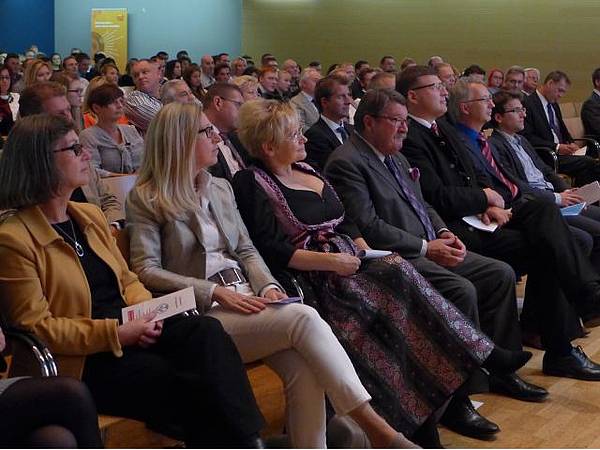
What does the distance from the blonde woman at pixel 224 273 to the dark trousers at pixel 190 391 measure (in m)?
0.30

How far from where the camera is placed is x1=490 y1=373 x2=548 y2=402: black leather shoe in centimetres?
368

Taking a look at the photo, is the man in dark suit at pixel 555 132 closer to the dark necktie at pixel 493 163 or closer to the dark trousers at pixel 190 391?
the dark necktie at pixel 493 163

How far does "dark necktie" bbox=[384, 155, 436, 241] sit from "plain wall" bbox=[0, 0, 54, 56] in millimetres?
16412

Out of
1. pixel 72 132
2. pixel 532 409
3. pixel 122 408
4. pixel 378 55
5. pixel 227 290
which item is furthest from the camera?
pixel 378 55

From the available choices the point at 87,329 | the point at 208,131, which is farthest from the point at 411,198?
the point at 87,329

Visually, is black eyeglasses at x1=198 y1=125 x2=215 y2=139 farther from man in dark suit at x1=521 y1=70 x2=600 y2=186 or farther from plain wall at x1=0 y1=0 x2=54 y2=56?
plain wall at x1=0 y1=0 x2=54 y2=56

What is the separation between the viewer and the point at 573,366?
396cm

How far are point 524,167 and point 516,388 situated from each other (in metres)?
1.90

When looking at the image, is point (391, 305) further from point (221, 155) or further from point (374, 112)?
point (221, 155)

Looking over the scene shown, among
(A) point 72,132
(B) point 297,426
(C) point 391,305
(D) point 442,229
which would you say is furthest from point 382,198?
(A) point 72,132

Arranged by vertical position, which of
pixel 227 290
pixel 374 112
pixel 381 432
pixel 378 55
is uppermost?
pixel 374 112

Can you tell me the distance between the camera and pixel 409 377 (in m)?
3.11

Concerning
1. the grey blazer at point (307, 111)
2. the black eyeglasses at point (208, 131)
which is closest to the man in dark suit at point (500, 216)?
the black eyeglasses at point (208, 131)

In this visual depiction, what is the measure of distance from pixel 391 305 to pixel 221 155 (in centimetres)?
160
